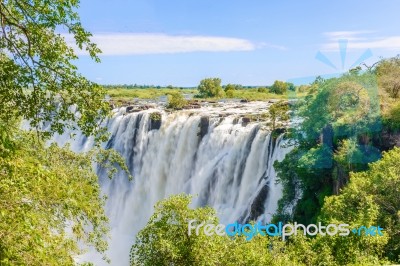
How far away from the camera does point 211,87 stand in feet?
206

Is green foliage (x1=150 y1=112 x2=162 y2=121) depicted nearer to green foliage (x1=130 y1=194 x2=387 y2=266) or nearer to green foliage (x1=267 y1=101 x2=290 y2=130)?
green foliage (x1=267 y1=101 x2=290 y2=130)

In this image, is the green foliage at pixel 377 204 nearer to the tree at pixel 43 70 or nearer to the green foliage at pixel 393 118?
the green foliage at pixel 393 118

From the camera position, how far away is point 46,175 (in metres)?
5.13

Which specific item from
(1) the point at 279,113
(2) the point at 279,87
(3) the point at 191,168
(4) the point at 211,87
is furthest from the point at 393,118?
(4) the point at 211,87

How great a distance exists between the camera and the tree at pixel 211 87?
62531mm

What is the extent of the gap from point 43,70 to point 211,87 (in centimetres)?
5660

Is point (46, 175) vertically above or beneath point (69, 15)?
beneath

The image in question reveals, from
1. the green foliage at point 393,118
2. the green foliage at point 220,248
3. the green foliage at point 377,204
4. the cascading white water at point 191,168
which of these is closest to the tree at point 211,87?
the cascading white water at point 191,168

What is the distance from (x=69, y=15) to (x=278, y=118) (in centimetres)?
2059

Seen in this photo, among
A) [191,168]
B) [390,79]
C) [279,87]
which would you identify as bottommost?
[191,168]

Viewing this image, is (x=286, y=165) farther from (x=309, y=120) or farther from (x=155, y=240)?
(x=155, y=240)

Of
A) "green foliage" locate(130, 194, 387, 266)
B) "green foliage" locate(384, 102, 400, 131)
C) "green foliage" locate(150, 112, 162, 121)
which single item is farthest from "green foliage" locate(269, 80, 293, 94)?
"green foliage" locate(130, 194, 387, 266)

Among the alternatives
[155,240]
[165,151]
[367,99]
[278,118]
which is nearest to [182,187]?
[165,151]

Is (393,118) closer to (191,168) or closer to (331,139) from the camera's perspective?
(331,139)
